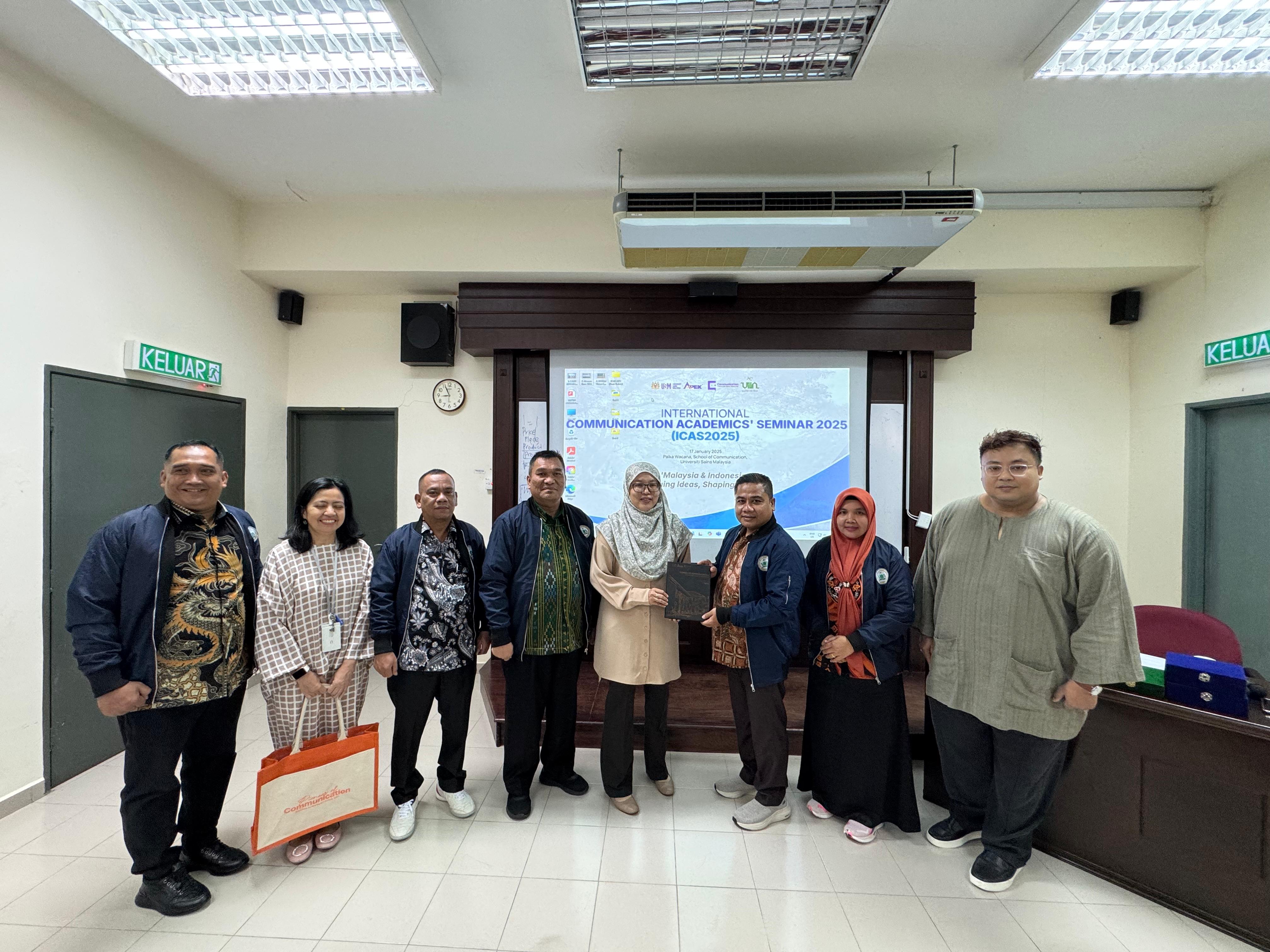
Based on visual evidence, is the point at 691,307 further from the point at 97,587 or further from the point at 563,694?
the point at 97,587

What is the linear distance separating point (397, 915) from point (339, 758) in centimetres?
56

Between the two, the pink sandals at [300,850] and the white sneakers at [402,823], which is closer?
the pink sandals at [300,850]

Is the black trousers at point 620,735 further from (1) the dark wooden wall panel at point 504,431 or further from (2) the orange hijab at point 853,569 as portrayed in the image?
(1) the dark wooden wall panel at point 504,431

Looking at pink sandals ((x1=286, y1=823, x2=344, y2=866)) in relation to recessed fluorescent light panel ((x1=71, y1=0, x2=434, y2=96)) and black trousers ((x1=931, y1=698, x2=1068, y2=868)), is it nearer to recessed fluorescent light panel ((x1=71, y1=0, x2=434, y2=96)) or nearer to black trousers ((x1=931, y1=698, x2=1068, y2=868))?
black trousers ((x1=931, y1=698, x2=1068, y2=868))

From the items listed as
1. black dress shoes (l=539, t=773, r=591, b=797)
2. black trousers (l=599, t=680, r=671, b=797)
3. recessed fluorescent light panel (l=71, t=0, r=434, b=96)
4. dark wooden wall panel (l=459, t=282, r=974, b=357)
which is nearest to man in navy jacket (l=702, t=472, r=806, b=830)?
black trousers (l=599, t=680, r=671, b=797)

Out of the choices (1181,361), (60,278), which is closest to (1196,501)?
(1181,361)

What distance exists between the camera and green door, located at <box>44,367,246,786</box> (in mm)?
2504

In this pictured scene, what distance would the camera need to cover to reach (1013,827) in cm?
200

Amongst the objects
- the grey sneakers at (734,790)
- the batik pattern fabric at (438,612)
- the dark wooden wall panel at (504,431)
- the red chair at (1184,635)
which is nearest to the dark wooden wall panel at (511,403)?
the dark wooden wall panel at (504,431)

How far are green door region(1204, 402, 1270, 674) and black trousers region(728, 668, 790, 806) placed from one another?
2.88 meters

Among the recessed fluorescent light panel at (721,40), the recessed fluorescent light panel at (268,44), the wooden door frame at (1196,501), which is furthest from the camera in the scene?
the wooden door frame at (1196,501)

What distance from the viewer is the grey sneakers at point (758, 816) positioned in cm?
227

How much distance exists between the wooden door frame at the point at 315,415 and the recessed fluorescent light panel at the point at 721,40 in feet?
8.95

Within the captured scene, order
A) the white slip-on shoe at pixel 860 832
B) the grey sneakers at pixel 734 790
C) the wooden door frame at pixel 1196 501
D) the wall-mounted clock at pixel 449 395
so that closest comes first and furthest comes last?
1. the white slip-on shoe at pixel 860 832
2. the grey sneakers at pixel 734 790
3. the wooden door frame at pixel 1196 501
4. the wall-mounted clock at pixel 449 395
